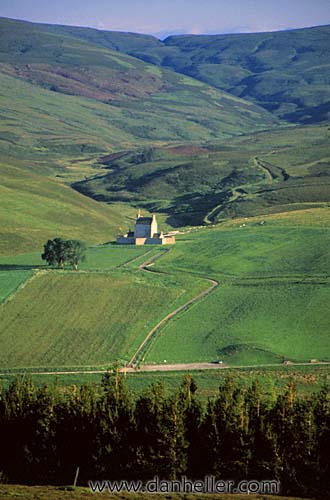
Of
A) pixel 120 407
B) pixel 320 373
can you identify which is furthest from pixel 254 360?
pixel 120 407

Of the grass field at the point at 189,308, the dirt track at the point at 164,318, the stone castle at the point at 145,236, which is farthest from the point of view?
the stone castle at the point at 145,236

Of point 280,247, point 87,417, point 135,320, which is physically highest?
point 280,247

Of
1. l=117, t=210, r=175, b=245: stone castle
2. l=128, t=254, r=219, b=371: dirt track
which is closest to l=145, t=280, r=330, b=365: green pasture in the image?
l=128, t=254, r=219, b=371: dirt track

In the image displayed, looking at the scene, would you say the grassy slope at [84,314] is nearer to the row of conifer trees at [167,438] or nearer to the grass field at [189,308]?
the grass field at [189,308]

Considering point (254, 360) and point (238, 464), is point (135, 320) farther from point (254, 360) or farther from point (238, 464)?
point (238, 464)

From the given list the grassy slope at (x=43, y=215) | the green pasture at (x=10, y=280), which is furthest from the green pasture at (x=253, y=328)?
the grassy slope at (x=43, y=215)
